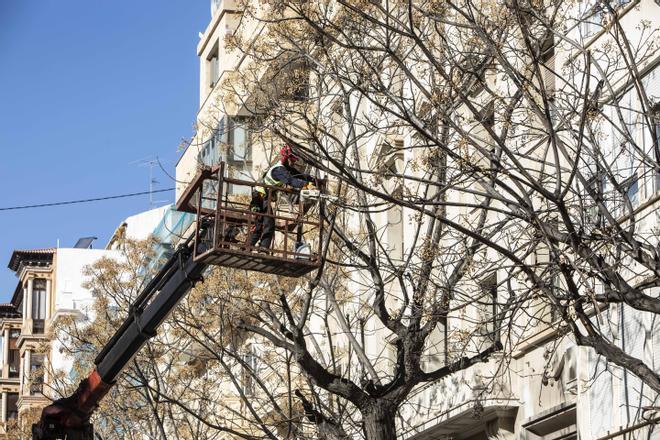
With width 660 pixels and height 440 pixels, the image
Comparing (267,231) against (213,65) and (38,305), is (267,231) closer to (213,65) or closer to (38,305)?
(213,65)

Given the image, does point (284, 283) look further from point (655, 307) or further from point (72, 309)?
point (72, 309)

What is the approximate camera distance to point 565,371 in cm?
2166

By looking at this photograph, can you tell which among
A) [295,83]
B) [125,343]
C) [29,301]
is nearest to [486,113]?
[295,83]

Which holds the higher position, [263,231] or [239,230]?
[239,230]

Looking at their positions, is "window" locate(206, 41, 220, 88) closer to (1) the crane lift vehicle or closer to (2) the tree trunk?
(1) the crane lift vehicle

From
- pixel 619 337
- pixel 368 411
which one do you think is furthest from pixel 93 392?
pixel 619 337

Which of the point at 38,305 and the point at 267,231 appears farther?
the point at 38,305

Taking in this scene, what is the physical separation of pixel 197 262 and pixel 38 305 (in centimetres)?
5921

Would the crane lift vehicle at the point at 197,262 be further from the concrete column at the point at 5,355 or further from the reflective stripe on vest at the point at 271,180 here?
the concrete column at the point at 5,355

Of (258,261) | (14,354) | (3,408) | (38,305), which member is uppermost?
(38,305)

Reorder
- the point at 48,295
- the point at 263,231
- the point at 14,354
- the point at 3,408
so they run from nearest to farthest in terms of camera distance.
→ the point at 263,231
the point at 48,295
the point at 3,408
the point at 14,354

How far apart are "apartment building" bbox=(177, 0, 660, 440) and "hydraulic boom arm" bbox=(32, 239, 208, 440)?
3.26 metres

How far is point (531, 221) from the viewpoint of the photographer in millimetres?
13453

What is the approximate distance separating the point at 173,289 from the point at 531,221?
24.6ft
